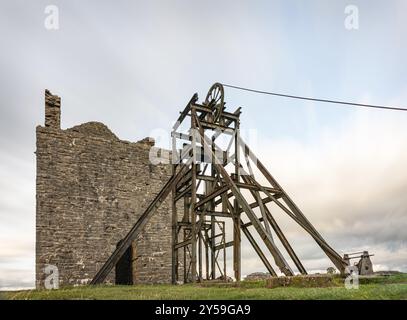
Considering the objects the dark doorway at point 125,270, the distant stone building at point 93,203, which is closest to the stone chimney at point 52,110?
the distant stone building at point 93,203

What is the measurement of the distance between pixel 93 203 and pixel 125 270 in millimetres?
3353

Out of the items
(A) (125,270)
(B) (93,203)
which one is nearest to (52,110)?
(B) (93,203)

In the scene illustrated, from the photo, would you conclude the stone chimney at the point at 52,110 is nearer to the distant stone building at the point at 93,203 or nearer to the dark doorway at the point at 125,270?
the distant stone building at the point at 93,203

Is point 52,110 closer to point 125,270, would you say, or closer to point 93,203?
point 93,203

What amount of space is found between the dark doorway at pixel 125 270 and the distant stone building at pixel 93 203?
41 millimetres

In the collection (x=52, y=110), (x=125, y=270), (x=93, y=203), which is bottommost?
(x=125, y=270)

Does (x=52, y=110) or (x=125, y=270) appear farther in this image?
(x=125, y=270)

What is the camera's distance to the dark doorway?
16.1 m

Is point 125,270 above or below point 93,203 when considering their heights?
below

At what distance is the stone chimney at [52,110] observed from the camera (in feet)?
50.4

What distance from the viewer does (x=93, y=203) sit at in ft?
49.9

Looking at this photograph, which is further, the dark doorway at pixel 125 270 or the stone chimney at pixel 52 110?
the dark doorway at pixel 125 270

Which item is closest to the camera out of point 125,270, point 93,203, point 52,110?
point 93,203
